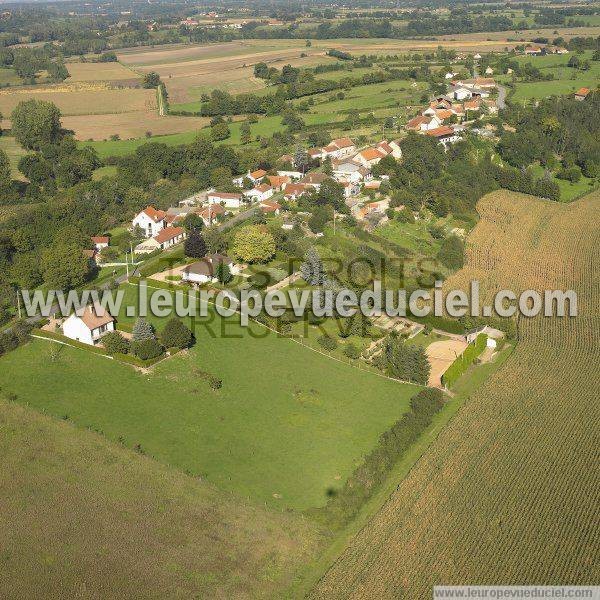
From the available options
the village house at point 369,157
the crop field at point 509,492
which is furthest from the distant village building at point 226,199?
the crop field at point 509,492

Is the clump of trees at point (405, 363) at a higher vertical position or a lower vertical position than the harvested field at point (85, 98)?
lower

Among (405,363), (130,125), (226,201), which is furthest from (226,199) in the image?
(130,125)

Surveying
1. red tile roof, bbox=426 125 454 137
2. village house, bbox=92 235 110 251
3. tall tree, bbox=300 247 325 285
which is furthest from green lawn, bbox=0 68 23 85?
tall tree, bbox=300 247 325 285

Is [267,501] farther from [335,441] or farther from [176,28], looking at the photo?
[176,28]

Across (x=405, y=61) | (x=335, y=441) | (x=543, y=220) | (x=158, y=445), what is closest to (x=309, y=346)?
(x=335, y=441)

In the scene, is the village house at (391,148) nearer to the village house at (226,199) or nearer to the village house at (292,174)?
the village house at (292,174)

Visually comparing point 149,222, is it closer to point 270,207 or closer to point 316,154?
point 270,207
